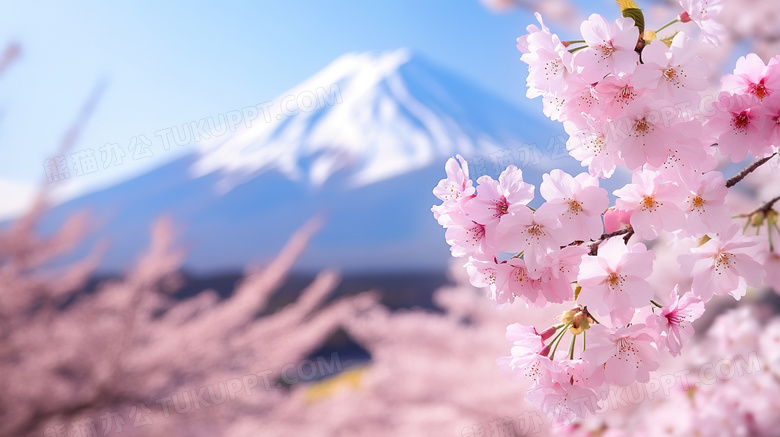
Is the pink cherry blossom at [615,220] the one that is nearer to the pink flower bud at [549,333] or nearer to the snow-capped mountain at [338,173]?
the pink flower bud at [549,333]

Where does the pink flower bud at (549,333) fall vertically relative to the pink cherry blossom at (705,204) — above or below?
below

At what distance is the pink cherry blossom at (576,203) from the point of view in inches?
13.9

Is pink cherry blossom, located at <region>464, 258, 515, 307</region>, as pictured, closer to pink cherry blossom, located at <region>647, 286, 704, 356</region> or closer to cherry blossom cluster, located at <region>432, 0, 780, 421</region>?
cherry blossom cluster, located at <region>432, 0, 780, 421</region>

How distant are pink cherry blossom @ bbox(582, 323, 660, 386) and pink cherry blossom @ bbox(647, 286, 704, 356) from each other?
1 centimetres

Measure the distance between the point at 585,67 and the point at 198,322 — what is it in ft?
7.49

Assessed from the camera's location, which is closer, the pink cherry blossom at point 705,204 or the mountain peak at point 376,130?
the pink cherry blossom at point 705,204

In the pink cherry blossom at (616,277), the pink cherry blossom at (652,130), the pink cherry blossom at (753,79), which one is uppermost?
the pink cherry blossom at (753,79)

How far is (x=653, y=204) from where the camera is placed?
373 mm

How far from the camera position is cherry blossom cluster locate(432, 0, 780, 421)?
35cm

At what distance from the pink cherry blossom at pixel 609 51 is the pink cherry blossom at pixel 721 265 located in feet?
0.49

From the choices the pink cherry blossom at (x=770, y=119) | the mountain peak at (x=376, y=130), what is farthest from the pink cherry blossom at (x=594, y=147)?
the mountain peak at (x=376, y=130)

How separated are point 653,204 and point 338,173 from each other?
2.84 metres

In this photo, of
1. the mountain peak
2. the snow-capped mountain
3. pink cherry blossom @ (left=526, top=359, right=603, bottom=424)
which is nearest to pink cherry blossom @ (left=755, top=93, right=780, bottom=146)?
pink cherry blossom @ (left=526, top=359, right=603, bottom=424)

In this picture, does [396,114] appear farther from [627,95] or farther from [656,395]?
[627,95]
